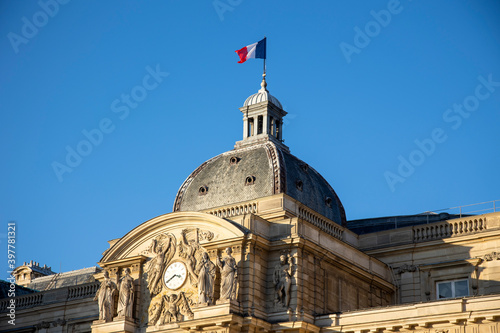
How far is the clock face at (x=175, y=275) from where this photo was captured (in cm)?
4531

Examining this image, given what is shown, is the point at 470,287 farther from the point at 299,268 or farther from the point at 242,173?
the point at 242,173

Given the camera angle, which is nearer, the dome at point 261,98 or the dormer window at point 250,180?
the dormer window at point 250,180

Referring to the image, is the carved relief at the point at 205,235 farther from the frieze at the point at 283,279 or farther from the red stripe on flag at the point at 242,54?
the red stripe on flag at the point at 242,54

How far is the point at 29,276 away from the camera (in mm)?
73125

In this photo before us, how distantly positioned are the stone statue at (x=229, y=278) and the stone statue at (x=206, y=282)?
57cm

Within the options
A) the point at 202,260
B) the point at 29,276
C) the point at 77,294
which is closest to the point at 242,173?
the point at 202,260

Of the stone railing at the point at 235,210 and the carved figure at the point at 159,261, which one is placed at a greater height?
the stone railing at the point at 235,210

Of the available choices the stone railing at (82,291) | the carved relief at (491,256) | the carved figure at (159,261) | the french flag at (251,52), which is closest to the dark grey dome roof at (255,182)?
the carved figure at (159,261)

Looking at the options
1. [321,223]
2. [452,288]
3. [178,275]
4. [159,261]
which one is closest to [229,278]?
[178,275]

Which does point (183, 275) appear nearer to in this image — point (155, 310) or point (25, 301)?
point (155, 310)

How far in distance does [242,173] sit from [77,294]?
12.2 m

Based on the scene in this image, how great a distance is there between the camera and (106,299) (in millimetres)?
46812

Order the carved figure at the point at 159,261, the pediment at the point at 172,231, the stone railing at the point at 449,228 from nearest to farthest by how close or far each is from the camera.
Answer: the pediment at the point at 172,231 < the carved figure at the point at 159,261 < the stone railing at the point at 449,228

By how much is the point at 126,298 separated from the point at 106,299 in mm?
1304
